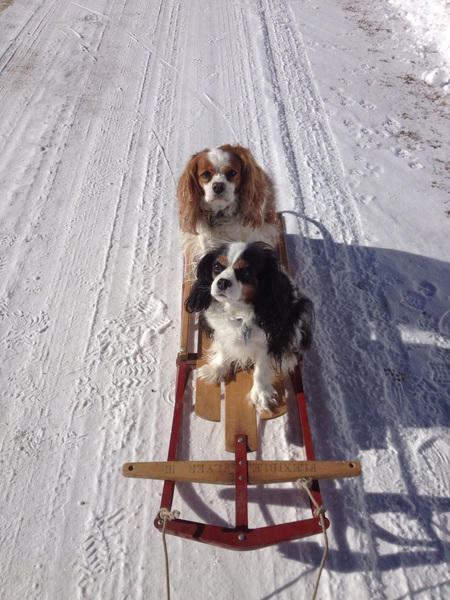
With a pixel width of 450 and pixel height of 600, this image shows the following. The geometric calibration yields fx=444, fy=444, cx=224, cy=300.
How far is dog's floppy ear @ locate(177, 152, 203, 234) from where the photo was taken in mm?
3062

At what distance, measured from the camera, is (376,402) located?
2750 mm

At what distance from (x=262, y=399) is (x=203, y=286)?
2.48 ft

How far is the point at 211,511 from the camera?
2.32 metres

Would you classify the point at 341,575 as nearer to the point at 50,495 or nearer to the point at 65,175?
the point at 50,495

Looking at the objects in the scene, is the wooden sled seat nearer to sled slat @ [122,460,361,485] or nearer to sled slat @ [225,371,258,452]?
sled slat @ [225,371,258,452]

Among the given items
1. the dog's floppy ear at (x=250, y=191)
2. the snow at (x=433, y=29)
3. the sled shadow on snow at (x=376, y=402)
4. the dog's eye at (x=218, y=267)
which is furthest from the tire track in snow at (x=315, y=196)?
the snow at (x=433, y=29)

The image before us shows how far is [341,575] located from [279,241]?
2268mm

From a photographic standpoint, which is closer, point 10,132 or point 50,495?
point 50,495

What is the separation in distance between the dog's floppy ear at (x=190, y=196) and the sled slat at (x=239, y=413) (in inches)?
45.4

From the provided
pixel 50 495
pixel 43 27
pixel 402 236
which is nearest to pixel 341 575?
pixel 50 495

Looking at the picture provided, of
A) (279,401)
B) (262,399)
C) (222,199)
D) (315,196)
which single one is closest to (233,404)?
(262,399)

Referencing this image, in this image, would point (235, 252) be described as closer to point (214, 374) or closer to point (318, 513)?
point (214, 374)

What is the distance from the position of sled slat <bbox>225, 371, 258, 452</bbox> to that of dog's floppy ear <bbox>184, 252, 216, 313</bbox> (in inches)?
22.1

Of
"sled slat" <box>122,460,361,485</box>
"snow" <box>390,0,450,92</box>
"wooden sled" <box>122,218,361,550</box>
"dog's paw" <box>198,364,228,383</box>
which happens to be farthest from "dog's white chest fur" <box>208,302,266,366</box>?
"snow" <box>390,0,450,92</box>
